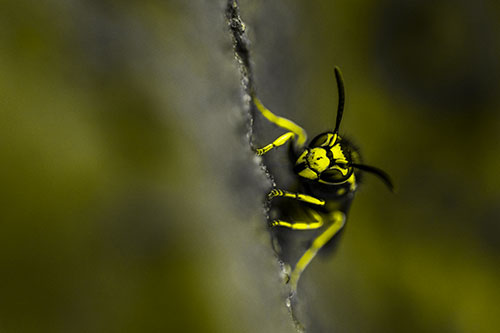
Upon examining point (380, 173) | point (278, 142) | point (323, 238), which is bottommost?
point (323, 238)

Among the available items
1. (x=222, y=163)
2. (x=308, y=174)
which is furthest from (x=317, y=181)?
(x=222, y=163)

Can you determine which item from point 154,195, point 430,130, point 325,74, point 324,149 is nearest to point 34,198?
point 154,195

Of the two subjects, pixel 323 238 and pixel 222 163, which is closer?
pixel 222 163

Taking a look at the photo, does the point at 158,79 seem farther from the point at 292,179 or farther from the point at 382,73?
the point at 382,73

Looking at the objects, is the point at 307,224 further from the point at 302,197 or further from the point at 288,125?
the point at 288,125

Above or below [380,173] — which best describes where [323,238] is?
below

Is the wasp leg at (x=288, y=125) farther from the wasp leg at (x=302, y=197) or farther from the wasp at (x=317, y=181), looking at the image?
the wasp leg at (x=302, y=197)

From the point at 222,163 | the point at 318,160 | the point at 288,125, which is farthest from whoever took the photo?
the point at 288,125
